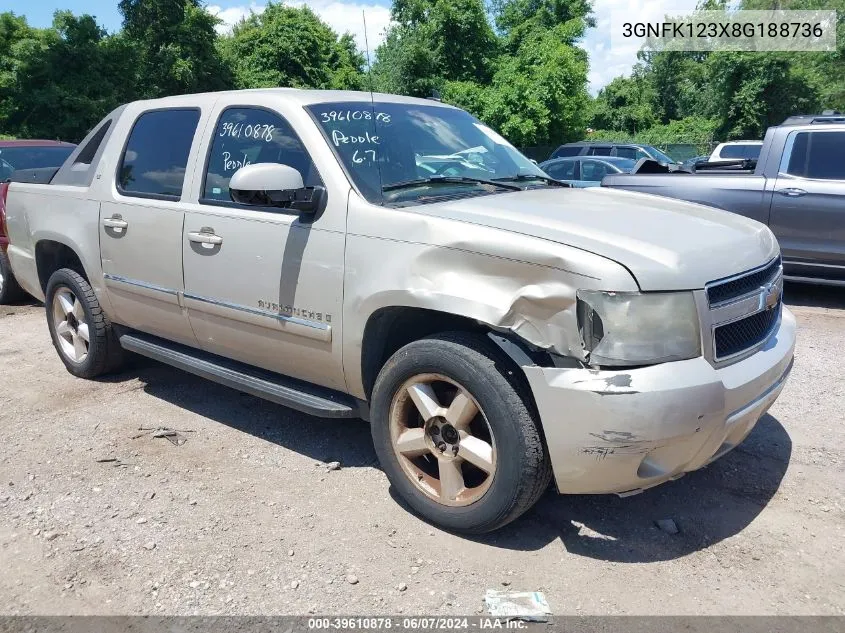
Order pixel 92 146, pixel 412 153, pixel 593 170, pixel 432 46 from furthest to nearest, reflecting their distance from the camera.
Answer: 1. pixel 432 46
2. pixel 593 170
3. pixel 92 146
4. pixel 412 153

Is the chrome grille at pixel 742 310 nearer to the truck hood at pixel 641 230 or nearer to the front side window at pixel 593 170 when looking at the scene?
the truck hood at pixel 641 230

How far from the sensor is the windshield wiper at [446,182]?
138 inches

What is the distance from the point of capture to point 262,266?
3650 mm

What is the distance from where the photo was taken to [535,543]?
3.14 metres

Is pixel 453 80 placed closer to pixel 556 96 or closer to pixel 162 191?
pixel 556 96

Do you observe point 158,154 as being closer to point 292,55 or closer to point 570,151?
point 570,151

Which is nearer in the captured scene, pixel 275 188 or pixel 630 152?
pixel 275 188

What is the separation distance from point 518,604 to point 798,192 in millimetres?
5916

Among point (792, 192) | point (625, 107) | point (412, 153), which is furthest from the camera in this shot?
point (625, 107)

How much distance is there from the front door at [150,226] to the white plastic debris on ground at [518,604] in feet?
7.96

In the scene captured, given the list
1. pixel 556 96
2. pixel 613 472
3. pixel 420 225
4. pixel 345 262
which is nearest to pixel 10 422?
pixel 345 262

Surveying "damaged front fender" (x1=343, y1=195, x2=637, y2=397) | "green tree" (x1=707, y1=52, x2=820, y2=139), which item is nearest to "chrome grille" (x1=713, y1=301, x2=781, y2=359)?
"damaged front fender" (x1=343, y1=195, x2=637, y2=397)

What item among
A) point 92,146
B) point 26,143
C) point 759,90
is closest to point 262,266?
point 92,146

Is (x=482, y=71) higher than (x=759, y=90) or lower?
higher
